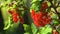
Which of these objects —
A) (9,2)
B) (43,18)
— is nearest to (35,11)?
(43,18)

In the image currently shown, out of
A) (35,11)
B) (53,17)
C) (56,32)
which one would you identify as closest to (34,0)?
(35,11)

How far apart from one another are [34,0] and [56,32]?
0.30 meters

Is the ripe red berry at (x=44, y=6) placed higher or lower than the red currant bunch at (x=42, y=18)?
higher

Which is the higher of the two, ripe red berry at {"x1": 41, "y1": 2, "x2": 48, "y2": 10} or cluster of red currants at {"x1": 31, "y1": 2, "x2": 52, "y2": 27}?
ripe red berry at {"x1": 41, "y1": 2, "x2": 48, "y2": 10}

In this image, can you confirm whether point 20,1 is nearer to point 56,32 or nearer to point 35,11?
point 35,11

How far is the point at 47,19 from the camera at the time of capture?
1456 millimetres

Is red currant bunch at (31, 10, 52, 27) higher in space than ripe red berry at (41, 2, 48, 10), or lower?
lower

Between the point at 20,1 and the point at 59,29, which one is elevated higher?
the point at 20,1

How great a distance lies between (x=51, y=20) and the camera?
147 centimetres

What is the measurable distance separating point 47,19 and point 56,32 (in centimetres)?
13

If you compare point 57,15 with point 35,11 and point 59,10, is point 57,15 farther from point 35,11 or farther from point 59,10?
point 35,11

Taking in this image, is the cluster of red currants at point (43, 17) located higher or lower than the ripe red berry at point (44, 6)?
lower

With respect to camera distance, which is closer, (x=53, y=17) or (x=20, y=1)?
(x=53, y=17)

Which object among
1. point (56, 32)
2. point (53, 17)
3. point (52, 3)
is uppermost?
point (52, 3)
